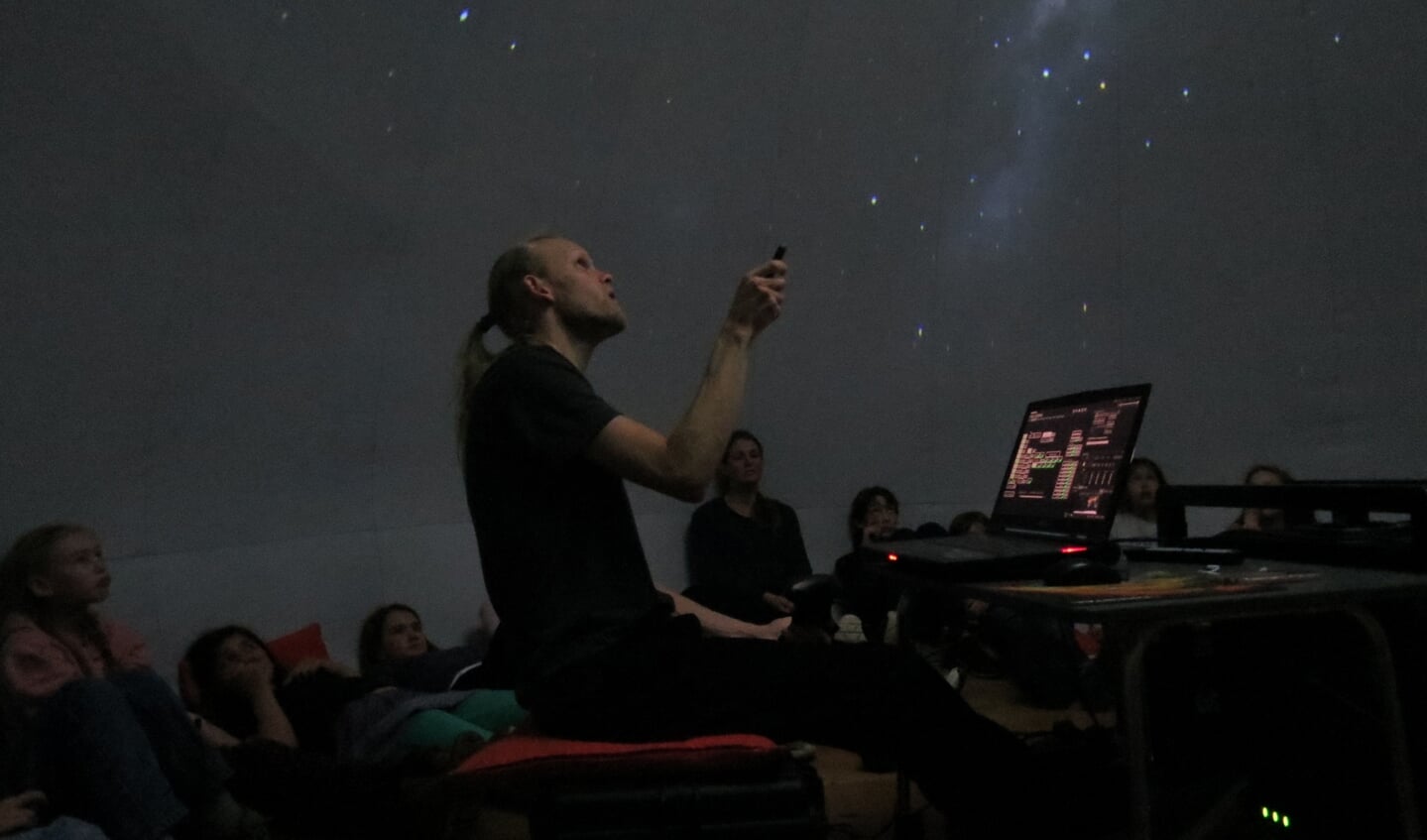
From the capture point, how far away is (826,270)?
178 inches

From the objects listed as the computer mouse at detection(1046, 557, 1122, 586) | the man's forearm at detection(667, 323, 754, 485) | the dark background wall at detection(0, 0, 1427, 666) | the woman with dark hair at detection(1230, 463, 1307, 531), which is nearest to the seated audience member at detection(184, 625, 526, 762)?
the dark background wall at detection(0, 0, 1427, 666)

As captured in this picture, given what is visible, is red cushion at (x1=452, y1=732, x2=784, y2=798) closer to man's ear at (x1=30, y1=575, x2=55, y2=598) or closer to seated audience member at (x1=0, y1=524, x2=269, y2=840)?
seated audience member at (x1=0, y1=524, x2=269, y2=840)

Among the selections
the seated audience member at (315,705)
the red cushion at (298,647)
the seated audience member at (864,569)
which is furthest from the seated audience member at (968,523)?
the red cushion at (298,647)

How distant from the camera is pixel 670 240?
4.21 metres

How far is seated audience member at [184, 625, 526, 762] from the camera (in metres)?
2.62

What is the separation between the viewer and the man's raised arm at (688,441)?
1.35 m

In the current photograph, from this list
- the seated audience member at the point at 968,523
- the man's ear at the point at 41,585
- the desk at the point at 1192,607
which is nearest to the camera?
the desk at the point at 1192,607

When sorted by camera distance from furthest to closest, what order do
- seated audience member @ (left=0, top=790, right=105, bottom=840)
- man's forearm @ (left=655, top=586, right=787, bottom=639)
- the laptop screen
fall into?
man's forearm @ (left=655, top=586, right=787, bottom=639)
seated audience member @ (left=0, top=790, right=105, bottom=840)
the laptop screen

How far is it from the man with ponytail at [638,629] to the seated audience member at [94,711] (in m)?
0.96

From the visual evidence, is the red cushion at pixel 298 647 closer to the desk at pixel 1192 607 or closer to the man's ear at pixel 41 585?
the man's ear at pixel 41 585

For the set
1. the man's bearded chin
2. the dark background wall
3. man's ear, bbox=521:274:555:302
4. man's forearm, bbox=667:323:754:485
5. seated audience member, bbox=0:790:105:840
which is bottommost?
seated audience member, bbox=0:790:105:840

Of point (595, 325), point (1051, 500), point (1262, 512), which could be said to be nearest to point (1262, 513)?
point (1262, 512)

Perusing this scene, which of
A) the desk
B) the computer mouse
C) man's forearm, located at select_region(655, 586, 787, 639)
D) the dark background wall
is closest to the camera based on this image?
the desk

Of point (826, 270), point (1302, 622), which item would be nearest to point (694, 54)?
point (826, 270)
